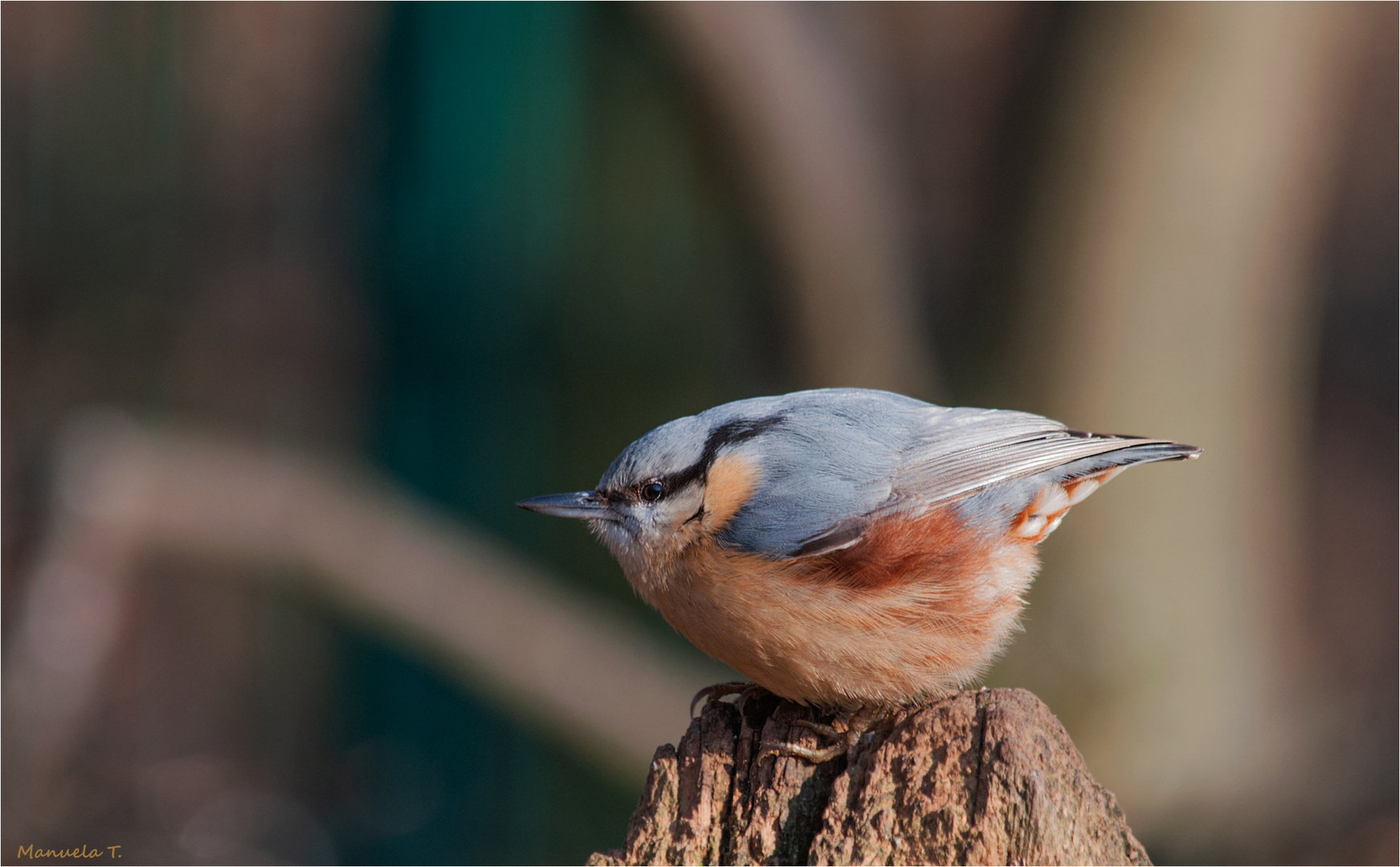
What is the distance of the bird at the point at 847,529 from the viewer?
1.84 meters

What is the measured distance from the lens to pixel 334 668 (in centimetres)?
529

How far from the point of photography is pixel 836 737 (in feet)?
5.68

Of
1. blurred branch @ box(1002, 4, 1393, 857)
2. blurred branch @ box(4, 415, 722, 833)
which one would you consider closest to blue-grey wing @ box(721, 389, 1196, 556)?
blurred branch @ box(1002, 4, 1393, 857)

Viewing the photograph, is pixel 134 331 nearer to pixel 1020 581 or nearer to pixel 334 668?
pixel 334 668

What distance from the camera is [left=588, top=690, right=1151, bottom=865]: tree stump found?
135cm

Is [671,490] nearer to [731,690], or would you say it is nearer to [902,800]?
[731,690]

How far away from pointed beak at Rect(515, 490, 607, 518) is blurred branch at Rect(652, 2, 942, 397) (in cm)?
208

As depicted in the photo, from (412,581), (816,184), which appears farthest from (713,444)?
(412,581)

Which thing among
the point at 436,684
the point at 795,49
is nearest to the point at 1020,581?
the point at 795,49

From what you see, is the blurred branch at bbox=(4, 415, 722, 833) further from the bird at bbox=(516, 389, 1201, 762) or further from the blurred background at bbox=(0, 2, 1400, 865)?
the bird at bbox=(516, 389, 1201, 762)

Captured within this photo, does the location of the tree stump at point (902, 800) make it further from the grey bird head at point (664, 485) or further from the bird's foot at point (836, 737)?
the grey bird head at point (664, 485)

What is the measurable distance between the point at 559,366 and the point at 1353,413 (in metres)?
4.15

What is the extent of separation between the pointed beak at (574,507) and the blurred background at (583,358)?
6.71 feet

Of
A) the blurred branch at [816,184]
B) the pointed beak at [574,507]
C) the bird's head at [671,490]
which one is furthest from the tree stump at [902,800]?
the blurred branch at [816,184]
